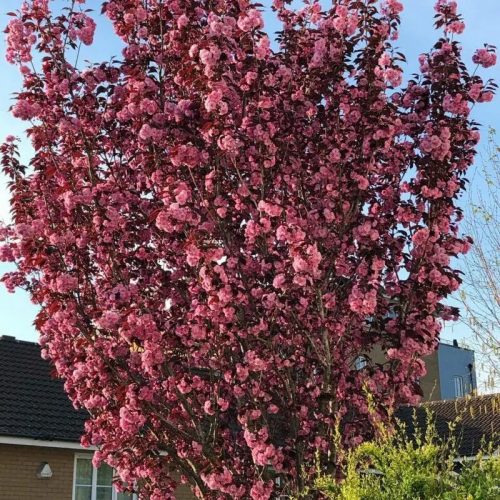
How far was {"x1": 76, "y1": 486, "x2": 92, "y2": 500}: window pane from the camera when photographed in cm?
1453

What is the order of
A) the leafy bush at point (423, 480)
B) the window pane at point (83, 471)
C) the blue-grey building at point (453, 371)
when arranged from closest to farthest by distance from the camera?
the leafy bush at point (423, 480), the window pane at point (83, 471), the blue-grey building at point (453, 371)

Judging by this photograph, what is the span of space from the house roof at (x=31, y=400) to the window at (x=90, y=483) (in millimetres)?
760

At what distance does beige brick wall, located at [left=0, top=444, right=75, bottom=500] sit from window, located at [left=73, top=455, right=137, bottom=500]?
0.73ft

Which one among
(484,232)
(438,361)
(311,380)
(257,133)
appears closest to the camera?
(257,133)

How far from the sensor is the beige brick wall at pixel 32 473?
13.6 m

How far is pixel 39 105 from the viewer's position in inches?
329

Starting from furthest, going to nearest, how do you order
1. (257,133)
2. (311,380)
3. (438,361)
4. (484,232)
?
1. (438,361)
2. (484,232)
3. (311,380)
4. (257,133)

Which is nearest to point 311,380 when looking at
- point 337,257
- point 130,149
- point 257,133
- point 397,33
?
point 337,257

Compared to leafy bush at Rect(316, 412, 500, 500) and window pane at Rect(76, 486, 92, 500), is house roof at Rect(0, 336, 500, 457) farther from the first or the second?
leafy bush at Rect(316, 412, 500, 500)

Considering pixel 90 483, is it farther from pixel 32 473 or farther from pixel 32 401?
pixel 32 401

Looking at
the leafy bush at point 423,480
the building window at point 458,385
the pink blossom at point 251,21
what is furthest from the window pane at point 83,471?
the building window at point 458,385

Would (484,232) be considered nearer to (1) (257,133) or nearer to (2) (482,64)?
(2) (482,64)

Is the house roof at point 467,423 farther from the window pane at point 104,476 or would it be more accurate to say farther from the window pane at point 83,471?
the window pane at point 83,471

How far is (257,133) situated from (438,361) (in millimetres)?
40412
